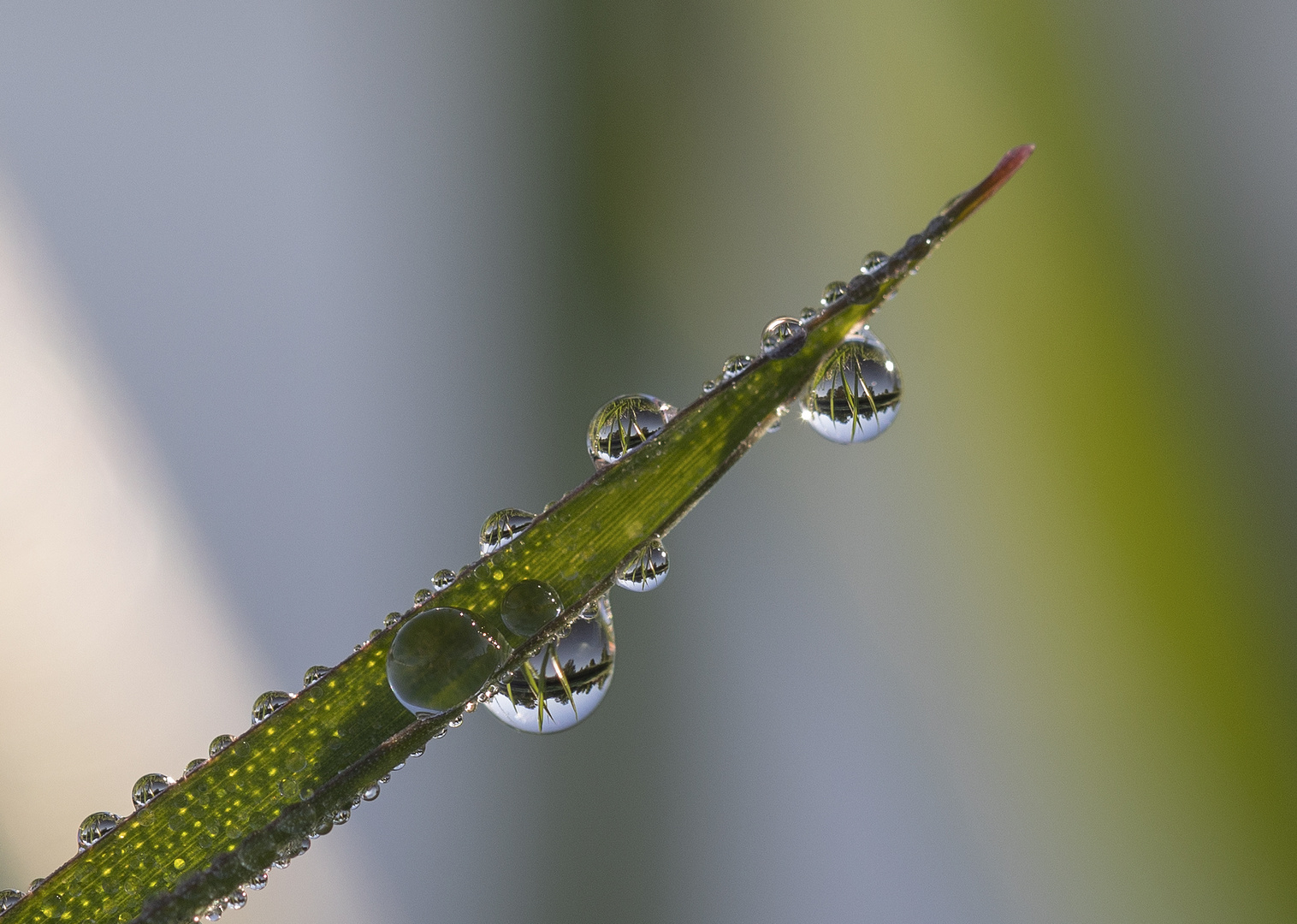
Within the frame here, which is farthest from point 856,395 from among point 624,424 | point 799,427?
point 799,427

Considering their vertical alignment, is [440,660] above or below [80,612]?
below

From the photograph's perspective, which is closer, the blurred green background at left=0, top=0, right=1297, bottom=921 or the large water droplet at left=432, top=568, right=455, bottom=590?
the large water droplet at left=432, top=568, right=455, bottom=590

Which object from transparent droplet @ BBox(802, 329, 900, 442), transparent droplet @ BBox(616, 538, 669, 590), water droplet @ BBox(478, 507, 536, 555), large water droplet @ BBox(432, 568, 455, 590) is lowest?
large water droplet @ BBox(432, 568, 455, 590)

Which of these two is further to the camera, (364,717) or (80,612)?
(80,612)

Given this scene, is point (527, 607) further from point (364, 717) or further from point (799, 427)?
point (799, 427)

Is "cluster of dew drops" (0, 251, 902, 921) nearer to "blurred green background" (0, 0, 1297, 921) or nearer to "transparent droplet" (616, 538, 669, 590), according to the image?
"transparent droplet" (616, 538, 669, 590)

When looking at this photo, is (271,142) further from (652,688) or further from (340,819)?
(340,819)

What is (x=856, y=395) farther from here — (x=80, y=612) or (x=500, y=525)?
(x=80, y=612)

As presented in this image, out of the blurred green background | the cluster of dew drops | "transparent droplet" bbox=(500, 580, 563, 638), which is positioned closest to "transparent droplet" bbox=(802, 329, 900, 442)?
the cluster of dew drops
